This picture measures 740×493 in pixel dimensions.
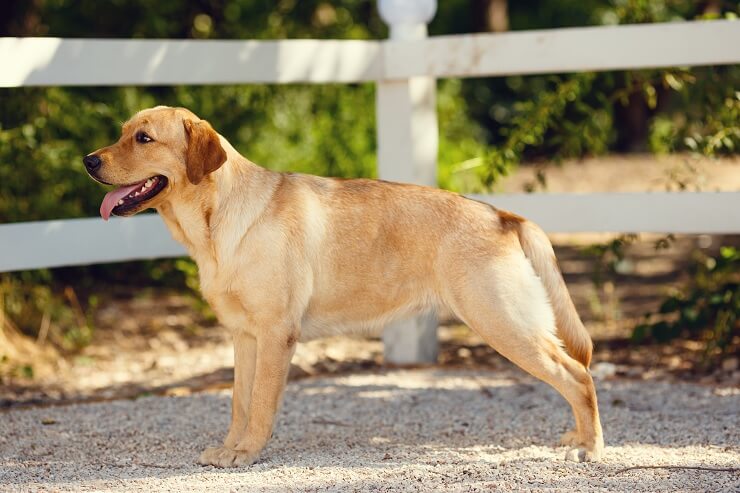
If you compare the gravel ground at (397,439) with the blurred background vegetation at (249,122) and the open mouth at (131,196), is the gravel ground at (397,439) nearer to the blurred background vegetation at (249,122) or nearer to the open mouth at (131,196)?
the open mouth at (131,196)

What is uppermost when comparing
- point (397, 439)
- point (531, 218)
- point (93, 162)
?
point (93, 162)

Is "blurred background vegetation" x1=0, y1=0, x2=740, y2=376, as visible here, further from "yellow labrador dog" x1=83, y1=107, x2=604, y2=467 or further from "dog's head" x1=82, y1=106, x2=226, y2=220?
"dog's head" x1=82, y1=106, x2=226, y2=220

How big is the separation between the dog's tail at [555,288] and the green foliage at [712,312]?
167 centimetres

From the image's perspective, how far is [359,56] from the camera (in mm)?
5840

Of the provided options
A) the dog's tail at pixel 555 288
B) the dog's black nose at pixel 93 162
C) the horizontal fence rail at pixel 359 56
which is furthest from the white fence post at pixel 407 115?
the dog's black nose at pixel 93 162

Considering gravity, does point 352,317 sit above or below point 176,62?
below

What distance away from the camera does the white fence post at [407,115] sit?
5867 millimetres

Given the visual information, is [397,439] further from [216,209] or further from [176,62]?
[176,62]

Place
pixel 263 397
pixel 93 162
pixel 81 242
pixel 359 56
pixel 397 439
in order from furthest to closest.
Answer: pixel 359 56, pixel 81 242, pixel 397 439, pixel 263 397, pixel 93 162

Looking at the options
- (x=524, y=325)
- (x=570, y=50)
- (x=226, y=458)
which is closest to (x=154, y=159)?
(x=226, y=458)

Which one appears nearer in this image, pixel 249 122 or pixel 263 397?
pixel 263 397

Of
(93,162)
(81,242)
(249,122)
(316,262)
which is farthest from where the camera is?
(249,122)

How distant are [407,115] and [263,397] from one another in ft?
7.21

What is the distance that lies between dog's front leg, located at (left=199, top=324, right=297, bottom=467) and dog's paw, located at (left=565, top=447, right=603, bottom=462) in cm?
115
